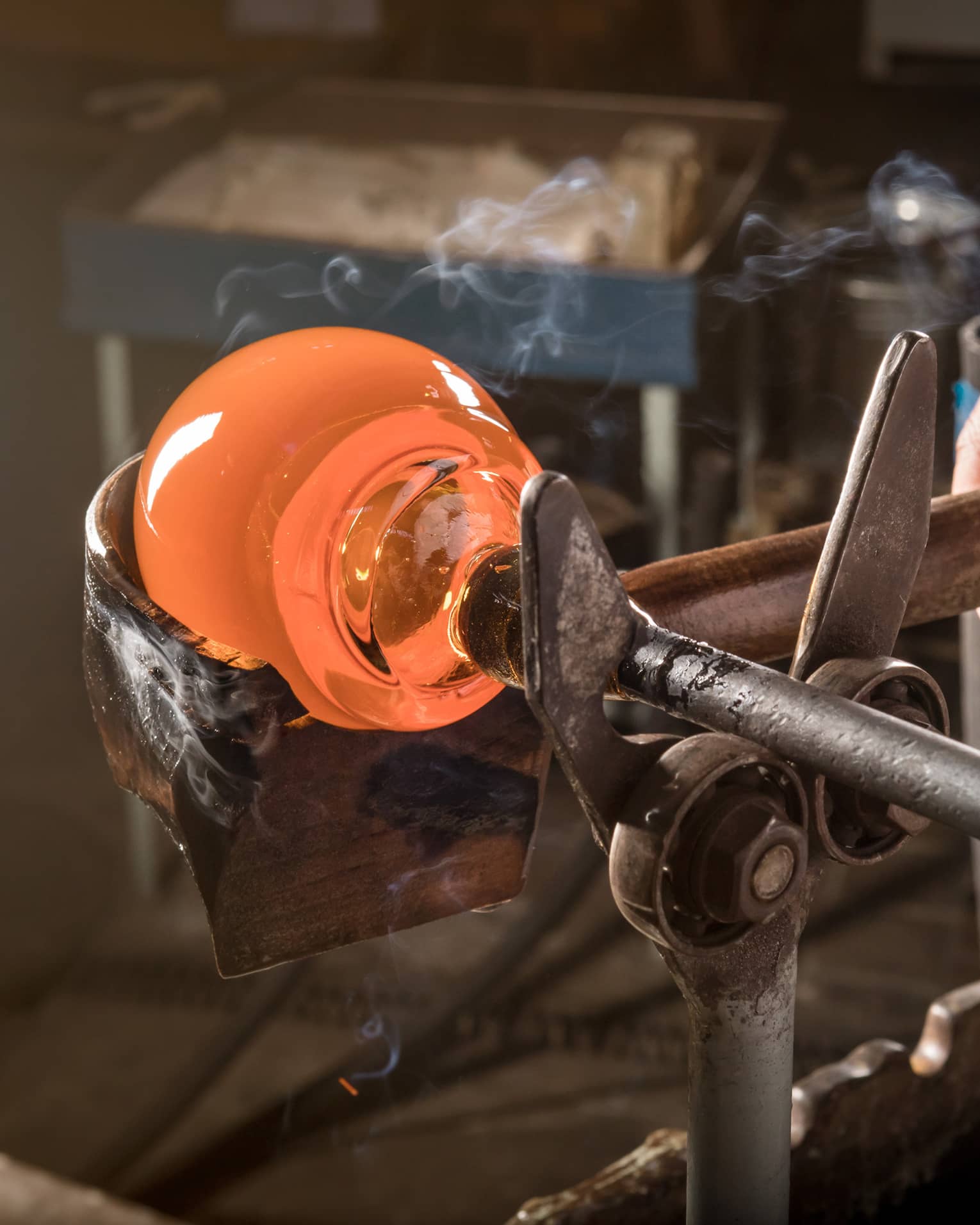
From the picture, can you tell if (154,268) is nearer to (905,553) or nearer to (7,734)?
(7,734)

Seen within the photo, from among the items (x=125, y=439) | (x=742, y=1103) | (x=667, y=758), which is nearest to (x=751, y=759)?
(x=667, y=758)

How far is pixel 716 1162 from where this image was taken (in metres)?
0.50

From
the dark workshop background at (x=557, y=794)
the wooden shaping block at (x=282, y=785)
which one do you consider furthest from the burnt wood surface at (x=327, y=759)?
the dark workshop background at (x=557, y=794)

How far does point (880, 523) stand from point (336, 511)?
0.68 ft

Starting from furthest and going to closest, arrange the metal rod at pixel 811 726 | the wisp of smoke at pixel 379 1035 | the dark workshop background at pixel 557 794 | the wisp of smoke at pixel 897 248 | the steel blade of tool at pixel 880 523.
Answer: the wisp of smoke at pixel 897 248 < the wisp of smoke at pixel 379 1035 < the dark workshop background at pixel 557 794 < the steel blade of tool at pixel 880 523 < the metal rod at pixel 811 726

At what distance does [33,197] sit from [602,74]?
1700 millimetres

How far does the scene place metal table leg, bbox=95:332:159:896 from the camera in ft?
7.71

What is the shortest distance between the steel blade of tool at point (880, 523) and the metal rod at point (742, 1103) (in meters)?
0.12

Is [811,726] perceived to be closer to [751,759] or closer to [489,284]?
[751,759]

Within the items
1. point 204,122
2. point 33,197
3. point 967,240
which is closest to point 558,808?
point 967,240

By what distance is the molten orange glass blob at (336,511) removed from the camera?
0.50m

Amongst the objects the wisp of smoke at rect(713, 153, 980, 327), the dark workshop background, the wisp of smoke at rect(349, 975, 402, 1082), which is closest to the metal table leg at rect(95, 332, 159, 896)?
the dark workshop background

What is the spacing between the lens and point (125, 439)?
7.85 ft

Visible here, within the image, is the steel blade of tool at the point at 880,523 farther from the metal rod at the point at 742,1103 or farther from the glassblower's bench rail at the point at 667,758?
the metal rod at the point at 742,1103
